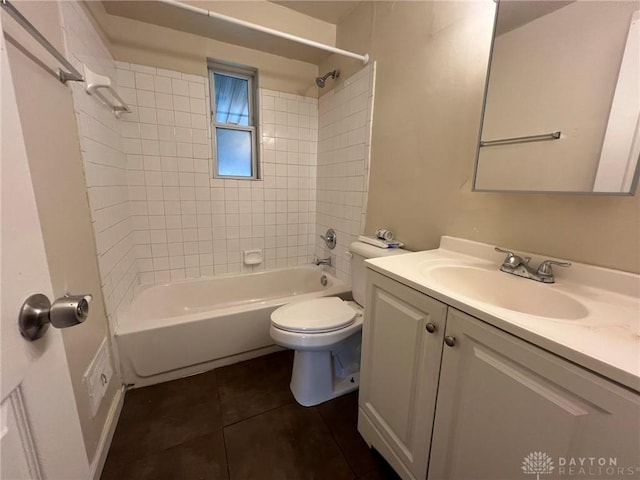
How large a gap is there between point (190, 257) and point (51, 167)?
4.48ft

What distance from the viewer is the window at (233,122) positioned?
216cm

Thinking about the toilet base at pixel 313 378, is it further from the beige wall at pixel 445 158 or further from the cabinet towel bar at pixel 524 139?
the cabinet towel bar at pixel 524 139

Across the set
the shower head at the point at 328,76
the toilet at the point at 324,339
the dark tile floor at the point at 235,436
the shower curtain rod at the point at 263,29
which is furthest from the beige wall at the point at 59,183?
the shower head at the point at 328,76

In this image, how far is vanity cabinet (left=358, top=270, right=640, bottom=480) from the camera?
1.61 feet

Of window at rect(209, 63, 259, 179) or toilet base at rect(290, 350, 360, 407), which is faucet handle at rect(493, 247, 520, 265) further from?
window at rect(209, 63, 259, 179)

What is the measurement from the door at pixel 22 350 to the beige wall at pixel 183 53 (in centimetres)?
174

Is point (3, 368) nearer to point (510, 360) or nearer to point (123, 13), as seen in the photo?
point (510, 360)

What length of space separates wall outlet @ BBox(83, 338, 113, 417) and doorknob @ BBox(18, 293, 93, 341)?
0.92 metres

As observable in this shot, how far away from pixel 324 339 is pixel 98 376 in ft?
3.35

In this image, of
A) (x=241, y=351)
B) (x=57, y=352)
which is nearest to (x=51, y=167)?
(x=57, y=352)

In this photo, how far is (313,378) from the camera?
1.42 metres

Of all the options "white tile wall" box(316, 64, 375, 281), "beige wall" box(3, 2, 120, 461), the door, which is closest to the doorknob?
the door

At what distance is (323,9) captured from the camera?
1811 millimetres

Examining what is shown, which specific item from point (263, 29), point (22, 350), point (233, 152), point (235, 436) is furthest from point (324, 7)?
point (235, 436)
